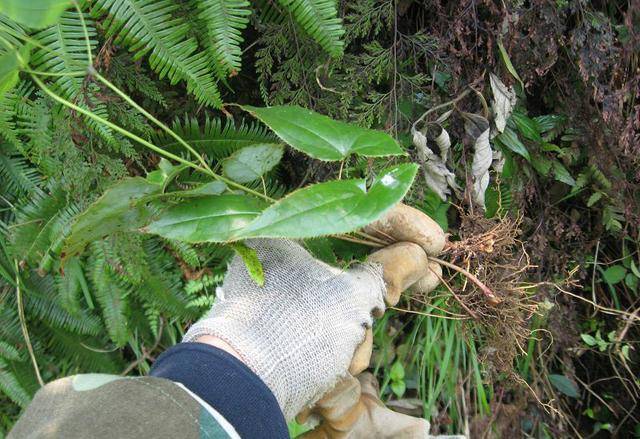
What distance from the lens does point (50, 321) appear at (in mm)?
2219

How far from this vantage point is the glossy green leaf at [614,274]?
2.05 metres

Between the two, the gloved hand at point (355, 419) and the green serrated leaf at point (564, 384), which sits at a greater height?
the gloved hand at point (355, 419)

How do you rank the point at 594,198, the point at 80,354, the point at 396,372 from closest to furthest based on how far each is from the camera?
the point at 594,198, the point at 396,372, the point at 80,354

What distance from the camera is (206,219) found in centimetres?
95

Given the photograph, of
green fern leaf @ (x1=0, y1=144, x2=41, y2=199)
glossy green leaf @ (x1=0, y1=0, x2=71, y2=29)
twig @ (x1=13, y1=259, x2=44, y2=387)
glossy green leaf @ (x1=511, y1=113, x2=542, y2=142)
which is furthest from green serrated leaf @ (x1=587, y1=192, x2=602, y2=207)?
twig @ (x1=13, y1=259, x2=44, y2=387)

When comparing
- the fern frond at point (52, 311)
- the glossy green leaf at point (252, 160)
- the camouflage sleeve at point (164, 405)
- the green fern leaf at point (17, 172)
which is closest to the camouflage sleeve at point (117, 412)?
the camouflage sleeve at point (164, 405)

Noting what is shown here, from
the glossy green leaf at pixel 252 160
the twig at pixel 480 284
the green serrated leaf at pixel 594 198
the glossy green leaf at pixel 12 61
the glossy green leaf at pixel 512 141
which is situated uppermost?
the glossy green leaf at pixel 12 61

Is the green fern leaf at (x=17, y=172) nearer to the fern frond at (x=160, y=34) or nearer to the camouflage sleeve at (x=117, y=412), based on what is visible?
the fern frond at (x=160, y=34)

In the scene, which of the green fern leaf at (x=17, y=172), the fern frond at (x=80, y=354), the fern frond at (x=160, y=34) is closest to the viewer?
the fern frond at (x=160, y=34)

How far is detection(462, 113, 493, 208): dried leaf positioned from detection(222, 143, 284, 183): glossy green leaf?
2.34 ft

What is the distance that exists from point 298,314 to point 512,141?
0.95 m

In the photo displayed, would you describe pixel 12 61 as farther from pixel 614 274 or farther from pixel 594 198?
pixel 614 274

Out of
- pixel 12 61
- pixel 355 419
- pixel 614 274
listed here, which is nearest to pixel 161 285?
pixel 355 419

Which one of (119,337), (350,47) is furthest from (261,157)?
(119,337)
